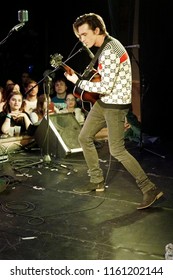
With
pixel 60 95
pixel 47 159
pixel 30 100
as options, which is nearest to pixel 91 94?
pixel 47 159

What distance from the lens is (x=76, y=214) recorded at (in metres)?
4.18

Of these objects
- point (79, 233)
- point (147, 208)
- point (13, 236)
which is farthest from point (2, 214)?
point (147, 208)

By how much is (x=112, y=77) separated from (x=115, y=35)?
11.5ft

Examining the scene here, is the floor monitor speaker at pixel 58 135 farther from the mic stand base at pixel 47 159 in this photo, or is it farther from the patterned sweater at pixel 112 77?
the patterned sweater at pixel 112 77

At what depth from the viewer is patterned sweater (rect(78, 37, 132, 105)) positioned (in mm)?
4000

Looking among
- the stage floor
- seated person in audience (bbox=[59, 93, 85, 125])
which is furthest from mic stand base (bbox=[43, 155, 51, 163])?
seated person in audience (bbox=[59, 93, 85, 125])

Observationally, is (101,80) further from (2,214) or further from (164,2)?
(164,2)

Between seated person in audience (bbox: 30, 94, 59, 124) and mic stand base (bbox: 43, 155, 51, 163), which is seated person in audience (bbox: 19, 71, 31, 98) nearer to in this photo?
seated person in audience (bbox: 30, 94, 59, 124)

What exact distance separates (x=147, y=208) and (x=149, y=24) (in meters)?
3.99

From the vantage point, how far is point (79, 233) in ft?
12.3

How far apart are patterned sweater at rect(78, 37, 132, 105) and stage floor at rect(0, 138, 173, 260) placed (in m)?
1.06

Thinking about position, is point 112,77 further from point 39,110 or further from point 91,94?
point 39,110

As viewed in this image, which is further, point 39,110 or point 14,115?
point 39,110
